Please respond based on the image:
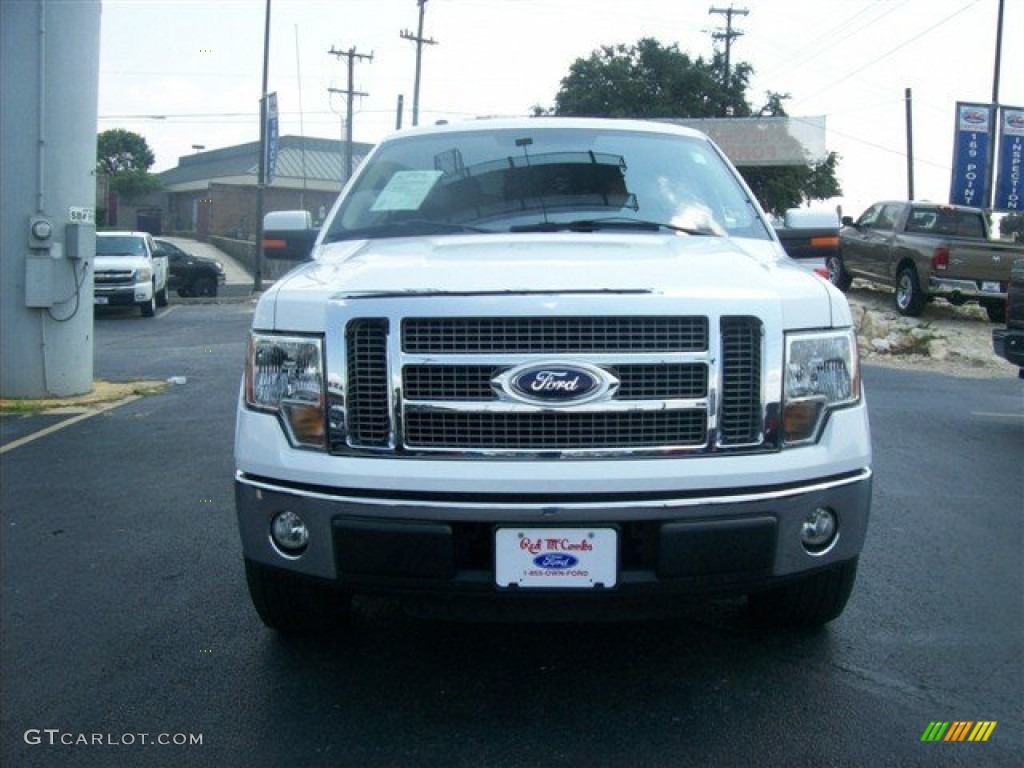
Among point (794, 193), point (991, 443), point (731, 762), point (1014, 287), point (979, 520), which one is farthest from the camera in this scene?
point (794, 193)

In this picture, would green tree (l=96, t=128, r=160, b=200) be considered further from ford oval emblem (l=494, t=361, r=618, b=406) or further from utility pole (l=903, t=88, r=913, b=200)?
ford oval emblem (l=494, t=361, r=618, b=406)

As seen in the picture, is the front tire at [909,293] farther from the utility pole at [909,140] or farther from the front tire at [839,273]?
the utility pole at [909,140]

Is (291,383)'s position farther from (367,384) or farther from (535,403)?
(535,403)

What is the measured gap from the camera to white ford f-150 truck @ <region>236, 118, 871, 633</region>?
9.73ft

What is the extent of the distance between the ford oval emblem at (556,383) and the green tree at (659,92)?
41098mm

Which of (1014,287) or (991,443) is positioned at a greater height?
(1014,287)

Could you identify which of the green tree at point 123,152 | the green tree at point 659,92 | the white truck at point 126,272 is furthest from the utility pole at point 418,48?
the green tree at point 123,152

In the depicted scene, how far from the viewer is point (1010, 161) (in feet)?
71.9

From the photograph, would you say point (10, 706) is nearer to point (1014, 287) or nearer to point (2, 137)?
point (2, 137)

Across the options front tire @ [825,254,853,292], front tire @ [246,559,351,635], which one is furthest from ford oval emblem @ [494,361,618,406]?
front tire @ [825,254,853,292]

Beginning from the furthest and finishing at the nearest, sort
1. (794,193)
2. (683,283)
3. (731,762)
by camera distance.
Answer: (794,193) < (683,283) < (731,762)

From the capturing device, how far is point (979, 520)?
5633mm

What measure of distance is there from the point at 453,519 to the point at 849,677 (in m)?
1.51

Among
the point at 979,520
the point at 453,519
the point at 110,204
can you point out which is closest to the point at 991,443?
the point at 979,520
